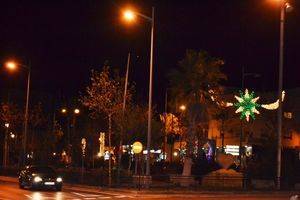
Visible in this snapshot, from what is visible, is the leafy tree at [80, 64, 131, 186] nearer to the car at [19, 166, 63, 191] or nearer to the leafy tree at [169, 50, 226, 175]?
the leafy tree at [169, 50, 226, 175]

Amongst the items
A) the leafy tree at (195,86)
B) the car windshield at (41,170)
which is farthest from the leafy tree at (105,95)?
the car windshield at (41,170)

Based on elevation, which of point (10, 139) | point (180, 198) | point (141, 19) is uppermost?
point (141, 19)

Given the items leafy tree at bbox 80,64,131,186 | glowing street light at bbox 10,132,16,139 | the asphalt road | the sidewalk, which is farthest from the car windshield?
glowing street light at bbox 10,132,16,139

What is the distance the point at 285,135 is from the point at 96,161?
1051 inches

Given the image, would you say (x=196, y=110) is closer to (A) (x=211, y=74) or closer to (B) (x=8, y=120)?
(A) (x=211, y=74)

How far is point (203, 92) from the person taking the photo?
141 feet

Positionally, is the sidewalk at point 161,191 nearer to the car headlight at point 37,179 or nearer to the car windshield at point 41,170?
the car windshield at point 41,170

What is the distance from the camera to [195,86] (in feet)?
139

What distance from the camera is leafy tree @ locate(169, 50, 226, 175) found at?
4184 cm

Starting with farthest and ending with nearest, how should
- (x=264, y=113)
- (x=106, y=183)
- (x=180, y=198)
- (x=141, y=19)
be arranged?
(x=264, y=113)
(x=106, y=183)
(x=141, y=19)
(x=180, y=198)

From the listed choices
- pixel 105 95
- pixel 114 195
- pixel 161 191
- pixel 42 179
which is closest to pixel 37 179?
pixel 42 179

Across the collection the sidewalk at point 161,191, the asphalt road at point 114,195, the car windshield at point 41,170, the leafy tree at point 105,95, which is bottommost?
the asphalt road at point 114,195

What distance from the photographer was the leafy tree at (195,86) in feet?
137

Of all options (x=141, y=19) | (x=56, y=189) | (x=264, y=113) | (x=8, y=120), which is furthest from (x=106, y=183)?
(x=264, y=113)
